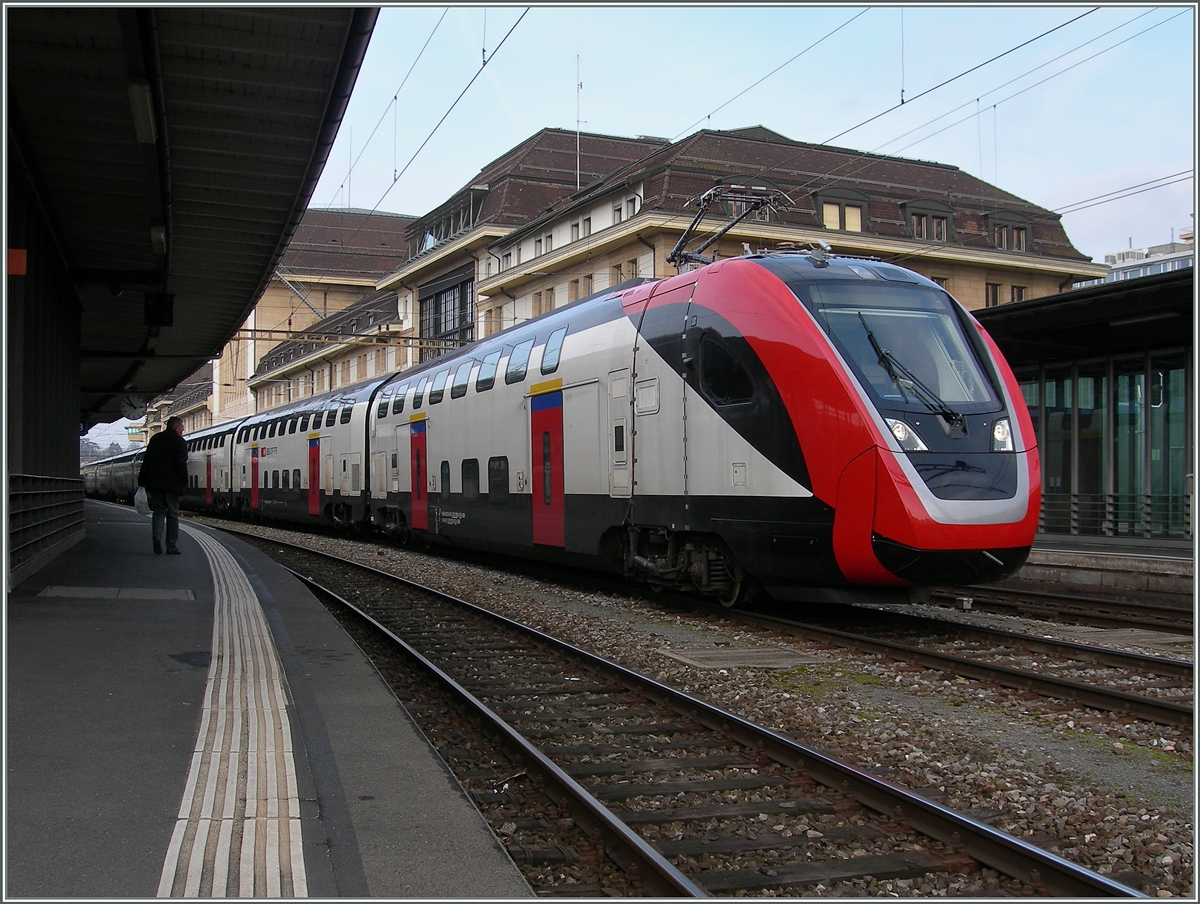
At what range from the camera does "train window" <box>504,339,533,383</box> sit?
14594 millimetres

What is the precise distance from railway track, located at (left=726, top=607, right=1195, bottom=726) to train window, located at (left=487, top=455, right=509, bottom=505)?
5543mm

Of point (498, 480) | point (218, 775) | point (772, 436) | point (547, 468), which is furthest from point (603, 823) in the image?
point (498, 480)

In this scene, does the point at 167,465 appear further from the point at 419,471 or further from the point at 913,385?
the point at 913,385

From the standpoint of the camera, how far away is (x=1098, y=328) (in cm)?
1673

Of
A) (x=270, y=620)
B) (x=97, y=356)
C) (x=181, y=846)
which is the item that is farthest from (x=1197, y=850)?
(x=97, y=356)

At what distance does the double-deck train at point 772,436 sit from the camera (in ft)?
28.0

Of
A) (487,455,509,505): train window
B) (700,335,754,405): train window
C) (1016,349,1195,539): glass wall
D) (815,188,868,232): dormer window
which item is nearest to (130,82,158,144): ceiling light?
(700,335,754,405): train window

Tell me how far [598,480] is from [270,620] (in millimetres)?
4061

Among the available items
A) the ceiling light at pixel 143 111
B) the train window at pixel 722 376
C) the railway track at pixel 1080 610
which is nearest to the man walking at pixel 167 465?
the ceiling light at pixel 143 111

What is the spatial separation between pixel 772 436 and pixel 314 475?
A: 63.3ft

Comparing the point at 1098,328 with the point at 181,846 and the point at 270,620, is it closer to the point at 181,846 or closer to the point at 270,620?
the point at 270,620

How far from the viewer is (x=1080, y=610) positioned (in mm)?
11078

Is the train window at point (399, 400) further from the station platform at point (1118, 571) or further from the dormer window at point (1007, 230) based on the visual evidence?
the dormer window at point (1007, 230)

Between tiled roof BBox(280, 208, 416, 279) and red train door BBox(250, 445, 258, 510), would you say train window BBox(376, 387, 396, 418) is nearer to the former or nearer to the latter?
red train door BBox(250, 445, 258, 510)
